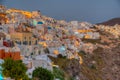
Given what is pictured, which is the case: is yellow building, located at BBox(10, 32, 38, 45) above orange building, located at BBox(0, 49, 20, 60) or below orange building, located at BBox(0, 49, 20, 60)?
above

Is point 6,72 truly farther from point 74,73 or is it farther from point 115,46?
point 115,46

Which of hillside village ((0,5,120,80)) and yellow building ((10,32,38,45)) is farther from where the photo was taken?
yellow building ((10,32,38,45))

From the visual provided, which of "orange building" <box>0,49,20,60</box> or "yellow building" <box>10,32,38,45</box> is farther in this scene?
"yellow building" <box>10,32,38,45</box>

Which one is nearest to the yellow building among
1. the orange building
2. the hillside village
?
the hillside village

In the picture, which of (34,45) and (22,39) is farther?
(22,39)

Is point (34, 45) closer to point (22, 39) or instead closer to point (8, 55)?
point (22, 39)

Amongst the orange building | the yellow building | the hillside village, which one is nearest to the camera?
the orange building

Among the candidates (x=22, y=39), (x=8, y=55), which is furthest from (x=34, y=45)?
(x=8, y=55)

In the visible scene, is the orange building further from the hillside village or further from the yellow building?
the yellow building

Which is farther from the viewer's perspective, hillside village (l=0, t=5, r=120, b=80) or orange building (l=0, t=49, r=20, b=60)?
hillside village (l=0, t=5, r=120, b=80)

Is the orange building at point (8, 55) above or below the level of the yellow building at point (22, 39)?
below

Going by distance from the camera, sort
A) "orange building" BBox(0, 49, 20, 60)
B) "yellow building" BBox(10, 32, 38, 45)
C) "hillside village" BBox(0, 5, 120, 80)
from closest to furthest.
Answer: "orange building" BBox(0, 49, 20, 60) → "hillside village" BBox(0, 5, 120, 80) → "yellow building" BBox(10, 32, 38, 45)

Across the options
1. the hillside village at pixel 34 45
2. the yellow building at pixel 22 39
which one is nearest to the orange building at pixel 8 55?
the hillside village at pixel 34 45

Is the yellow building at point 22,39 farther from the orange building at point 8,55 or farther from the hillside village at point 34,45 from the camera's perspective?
the orange building at point 8,55
